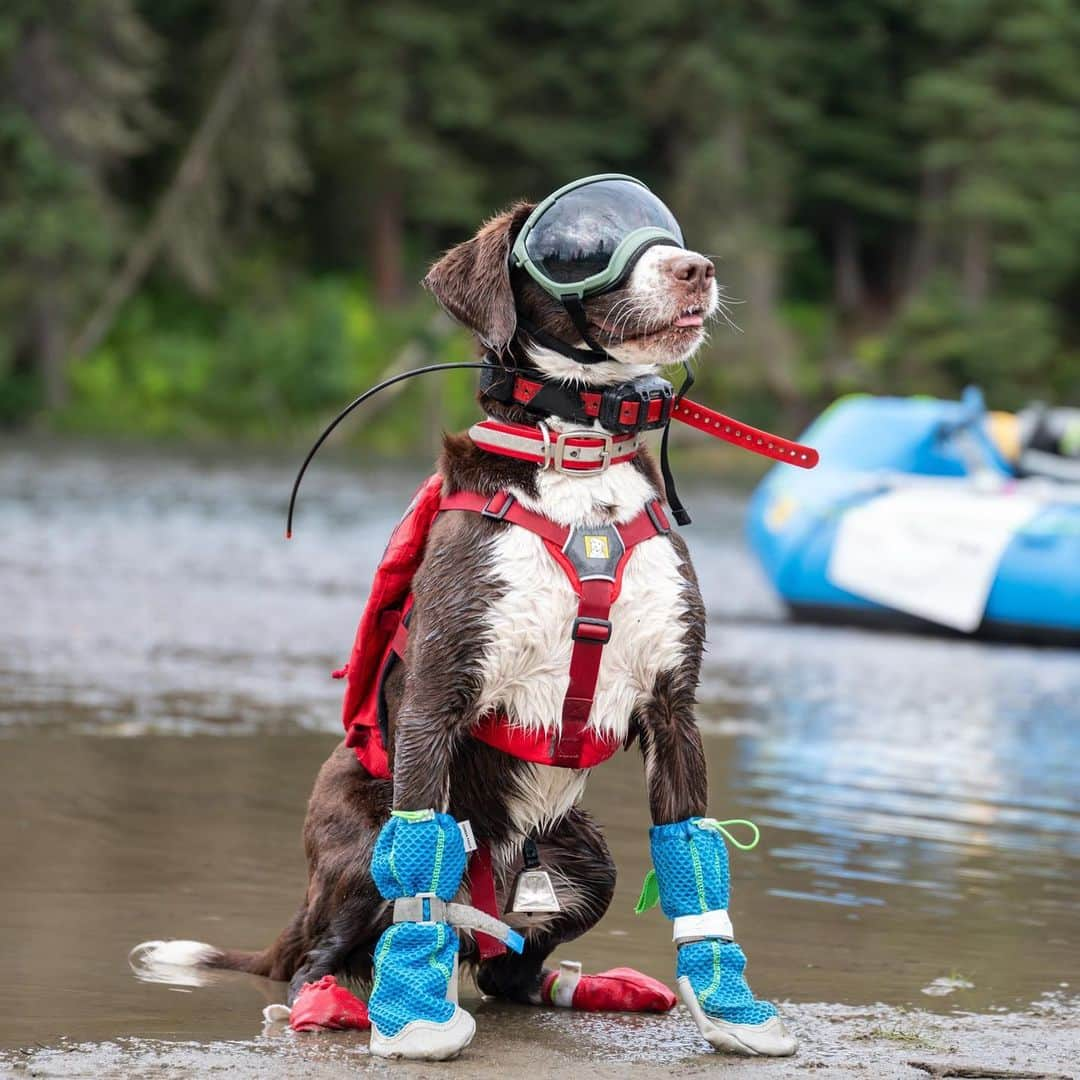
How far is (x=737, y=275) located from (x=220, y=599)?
31237 mm

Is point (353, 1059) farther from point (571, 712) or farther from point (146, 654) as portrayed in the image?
point (146, 654)

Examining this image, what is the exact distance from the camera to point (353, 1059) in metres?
3.98

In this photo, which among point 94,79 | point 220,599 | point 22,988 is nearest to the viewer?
point 22,988

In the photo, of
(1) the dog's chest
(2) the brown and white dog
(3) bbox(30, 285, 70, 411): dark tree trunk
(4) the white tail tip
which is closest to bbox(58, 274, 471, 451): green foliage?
(3) bbox(30, 285, 70, 411): dark tree trunk

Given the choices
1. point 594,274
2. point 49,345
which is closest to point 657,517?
point 594,274

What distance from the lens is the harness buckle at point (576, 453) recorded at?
4164mm

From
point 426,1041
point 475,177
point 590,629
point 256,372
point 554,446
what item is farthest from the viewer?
point 475,177

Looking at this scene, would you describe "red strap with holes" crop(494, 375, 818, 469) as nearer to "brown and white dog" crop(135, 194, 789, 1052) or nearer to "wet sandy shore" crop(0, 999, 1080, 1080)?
"brown and white dog" crop(135, 194, 789, 1052)

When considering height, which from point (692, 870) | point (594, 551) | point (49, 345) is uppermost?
point (594, 551)

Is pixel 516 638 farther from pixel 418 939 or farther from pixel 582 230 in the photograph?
pixel 582 230

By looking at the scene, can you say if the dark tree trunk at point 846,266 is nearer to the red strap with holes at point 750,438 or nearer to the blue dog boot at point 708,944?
the red strap with holes at point 750,438

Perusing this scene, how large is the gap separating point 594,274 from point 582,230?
10cm

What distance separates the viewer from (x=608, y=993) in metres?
4.49

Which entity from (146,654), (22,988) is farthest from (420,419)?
(22,988)
